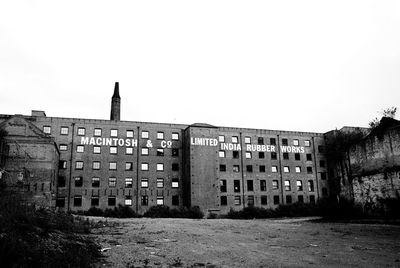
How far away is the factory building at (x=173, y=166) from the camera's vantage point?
133ft

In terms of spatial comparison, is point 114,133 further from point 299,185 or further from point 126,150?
point 299,185

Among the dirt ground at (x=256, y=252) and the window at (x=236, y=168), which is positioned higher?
the window at (x=236, y=168)

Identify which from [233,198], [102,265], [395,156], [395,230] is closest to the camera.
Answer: [102,265]

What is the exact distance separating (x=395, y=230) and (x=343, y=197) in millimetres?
8314

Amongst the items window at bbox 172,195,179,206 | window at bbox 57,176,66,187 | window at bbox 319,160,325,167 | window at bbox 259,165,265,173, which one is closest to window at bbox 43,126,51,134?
window at bbox 57,176,66,187

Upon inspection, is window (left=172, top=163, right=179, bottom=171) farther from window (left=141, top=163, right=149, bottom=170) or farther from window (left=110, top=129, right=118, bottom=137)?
window (left=110, top=129, right=118, bottom=137)

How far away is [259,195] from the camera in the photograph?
4609 cm

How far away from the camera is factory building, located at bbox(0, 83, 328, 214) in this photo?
40406 millimetres

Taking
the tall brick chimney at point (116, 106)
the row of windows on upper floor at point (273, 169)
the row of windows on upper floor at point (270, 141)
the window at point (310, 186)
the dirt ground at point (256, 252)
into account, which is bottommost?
the dirt ground at point (256, 252)

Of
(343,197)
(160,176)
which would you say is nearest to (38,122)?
(160,176)

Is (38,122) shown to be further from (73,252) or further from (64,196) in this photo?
(73,252)

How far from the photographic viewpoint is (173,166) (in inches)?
1748

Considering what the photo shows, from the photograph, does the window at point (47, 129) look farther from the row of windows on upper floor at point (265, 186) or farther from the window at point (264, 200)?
the window at point (264, 200)

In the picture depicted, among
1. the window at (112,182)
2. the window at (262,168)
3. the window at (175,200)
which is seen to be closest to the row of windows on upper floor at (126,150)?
the window at (112,182)
